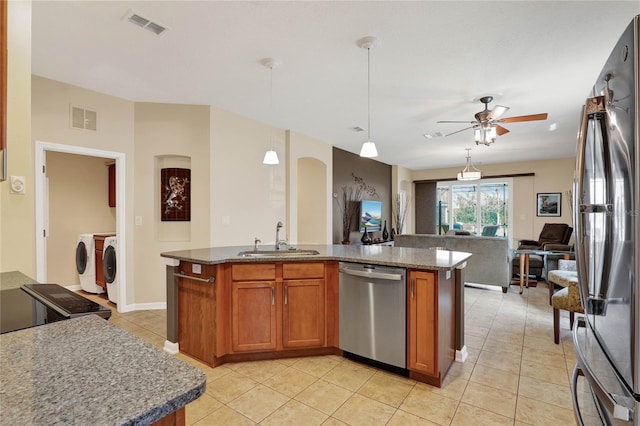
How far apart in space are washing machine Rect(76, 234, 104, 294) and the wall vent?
1.89m

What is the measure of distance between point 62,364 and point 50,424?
252mm

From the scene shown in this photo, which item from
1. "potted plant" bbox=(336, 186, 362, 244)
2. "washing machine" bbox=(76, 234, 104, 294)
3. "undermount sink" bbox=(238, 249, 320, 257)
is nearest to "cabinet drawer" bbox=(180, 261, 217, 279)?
"undermount sink" bbox=(238, 249, 320, 257)

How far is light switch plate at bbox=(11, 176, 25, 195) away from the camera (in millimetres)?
1440

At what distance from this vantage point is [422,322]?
227 cm

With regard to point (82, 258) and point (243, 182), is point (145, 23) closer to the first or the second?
point (243, 182)

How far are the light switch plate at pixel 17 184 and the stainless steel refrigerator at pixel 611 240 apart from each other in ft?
7.64

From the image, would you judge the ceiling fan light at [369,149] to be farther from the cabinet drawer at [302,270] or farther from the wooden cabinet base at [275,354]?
the wooden cabinet base at [275,354]

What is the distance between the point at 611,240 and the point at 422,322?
1478mm

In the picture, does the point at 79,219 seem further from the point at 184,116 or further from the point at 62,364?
the point at 62,364

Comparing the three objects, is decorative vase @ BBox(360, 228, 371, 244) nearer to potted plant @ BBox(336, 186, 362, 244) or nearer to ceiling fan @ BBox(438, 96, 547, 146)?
potted plant @ BBox(336, 186, 362, 244)

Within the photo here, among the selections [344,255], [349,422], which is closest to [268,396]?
[349,422]

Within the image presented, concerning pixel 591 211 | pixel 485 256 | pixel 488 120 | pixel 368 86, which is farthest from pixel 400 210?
pixel 591 211

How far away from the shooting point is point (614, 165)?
3.24ft

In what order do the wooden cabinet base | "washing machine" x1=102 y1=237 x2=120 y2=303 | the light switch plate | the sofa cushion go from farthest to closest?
"washing machine" x1=102 y1=237 x2=120 y2=303
the sofa cushion
the wooden cabinet base
the light switch plate
